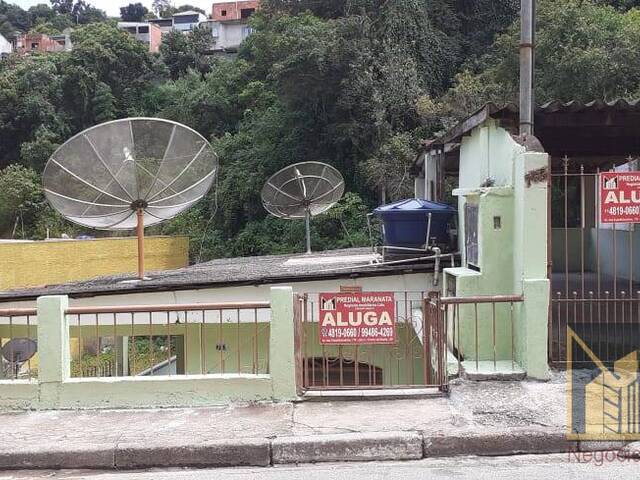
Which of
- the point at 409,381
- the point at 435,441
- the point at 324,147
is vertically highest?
the point at 324,147

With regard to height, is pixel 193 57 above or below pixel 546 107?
above

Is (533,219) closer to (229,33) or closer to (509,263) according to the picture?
(509,263)

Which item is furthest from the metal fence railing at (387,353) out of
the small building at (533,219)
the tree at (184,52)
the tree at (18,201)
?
the tree at (184,52)

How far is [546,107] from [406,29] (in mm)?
25524

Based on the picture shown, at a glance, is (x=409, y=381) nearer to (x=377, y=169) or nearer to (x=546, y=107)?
(x=546, y=107)

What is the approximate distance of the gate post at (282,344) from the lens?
293 inches

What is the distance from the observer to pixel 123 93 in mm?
50844

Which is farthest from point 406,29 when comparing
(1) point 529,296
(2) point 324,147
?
(1) point 529,296

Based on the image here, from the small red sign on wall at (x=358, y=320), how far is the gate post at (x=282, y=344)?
1.48 ft

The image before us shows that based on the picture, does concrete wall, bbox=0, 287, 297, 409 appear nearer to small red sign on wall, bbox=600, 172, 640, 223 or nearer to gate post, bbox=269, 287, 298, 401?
gate post, bbox=269, 287, 298, 401

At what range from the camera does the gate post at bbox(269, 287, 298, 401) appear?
745 cm

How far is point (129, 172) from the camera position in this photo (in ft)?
41.4

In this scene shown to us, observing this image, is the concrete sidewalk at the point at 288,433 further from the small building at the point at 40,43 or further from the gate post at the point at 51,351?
the small building at the point at 40,43

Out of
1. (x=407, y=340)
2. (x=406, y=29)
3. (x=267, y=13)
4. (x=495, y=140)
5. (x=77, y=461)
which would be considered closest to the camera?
(x=77, y=461)
